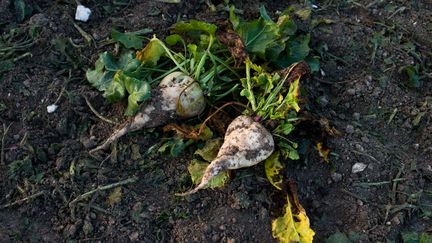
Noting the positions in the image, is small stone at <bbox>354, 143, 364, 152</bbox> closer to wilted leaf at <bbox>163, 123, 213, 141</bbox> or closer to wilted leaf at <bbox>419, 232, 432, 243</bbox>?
wilted leaf at <bbox>419, 232, 432, 243</bbox>

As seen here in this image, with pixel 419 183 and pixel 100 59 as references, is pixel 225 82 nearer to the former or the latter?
pixel 100 59

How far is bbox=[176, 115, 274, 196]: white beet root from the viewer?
3.16 m

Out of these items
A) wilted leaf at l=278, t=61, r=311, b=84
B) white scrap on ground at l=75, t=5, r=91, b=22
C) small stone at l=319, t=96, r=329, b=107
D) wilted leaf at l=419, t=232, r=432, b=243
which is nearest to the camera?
wilted leaf at l=419, t=232, r=432, b=243

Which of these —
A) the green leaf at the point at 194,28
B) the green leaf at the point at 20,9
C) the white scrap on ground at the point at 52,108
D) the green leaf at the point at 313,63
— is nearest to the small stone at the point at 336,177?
the green leaf at the point at 313,63

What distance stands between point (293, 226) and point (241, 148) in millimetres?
503

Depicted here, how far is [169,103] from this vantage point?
3.40 meters

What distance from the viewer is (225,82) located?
353 centimetres

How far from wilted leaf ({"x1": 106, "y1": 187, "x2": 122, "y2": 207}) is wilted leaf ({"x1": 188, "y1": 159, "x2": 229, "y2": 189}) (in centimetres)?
41

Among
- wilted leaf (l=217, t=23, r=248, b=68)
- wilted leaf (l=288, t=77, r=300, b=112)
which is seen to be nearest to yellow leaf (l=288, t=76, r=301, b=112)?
wilted leaf (l=288, t=77, r=300, b=112)

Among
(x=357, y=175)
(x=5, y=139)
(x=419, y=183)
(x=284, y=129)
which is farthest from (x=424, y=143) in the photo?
(x=5, y=139)

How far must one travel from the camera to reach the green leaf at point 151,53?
3.48 m

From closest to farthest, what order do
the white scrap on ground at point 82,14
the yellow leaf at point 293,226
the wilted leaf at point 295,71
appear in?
the yellow leaf at point 293,226
the wilted leaf at point 295,71
the white scrap on ground at point 82,14

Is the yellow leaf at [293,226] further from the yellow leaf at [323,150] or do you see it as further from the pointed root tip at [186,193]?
the pointed root tip at [186,193]

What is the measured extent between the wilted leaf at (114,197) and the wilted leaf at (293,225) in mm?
856
